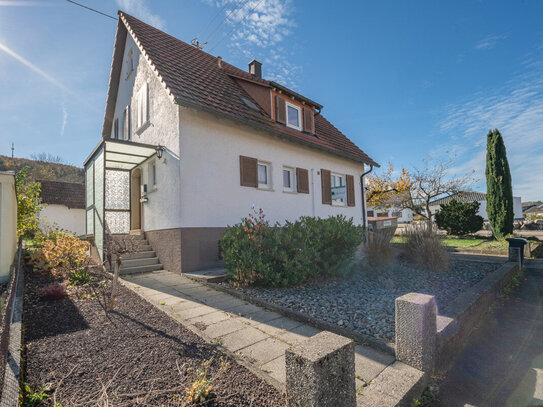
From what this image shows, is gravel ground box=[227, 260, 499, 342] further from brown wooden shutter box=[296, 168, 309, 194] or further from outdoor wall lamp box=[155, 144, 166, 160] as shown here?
outdoor wall lamp box=[155, 144, 166, 160]

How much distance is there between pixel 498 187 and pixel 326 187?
1162 centimetres

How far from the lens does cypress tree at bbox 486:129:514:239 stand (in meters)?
15.3

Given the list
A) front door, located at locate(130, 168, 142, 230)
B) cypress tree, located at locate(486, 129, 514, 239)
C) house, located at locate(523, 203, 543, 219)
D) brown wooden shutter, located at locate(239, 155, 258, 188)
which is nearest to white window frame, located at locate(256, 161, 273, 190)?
brown wooden shutter, located at locate(239, 155, 258, 188)

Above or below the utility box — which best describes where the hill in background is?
above

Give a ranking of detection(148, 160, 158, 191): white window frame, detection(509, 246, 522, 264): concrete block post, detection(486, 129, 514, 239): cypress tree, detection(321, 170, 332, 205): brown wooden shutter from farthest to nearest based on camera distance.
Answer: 1. detection(486, 129, 514, 239): cypress tree
2. detection(321, 170, 332, 205): brown wooden shutter
3. detection(148, 160, 158, 191): white window frame
4. detection(509, 246, 522, 264): concrete block post

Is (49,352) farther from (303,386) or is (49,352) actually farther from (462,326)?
(462,326)

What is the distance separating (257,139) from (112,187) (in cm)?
501

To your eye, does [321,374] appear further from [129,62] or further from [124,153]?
[129,62]

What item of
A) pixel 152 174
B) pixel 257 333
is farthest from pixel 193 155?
pixel 257 333

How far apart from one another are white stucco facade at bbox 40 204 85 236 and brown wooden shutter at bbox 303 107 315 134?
19.6m

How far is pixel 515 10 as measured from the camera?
22.2 feet

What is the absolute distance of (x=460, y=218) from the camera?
16547 mm

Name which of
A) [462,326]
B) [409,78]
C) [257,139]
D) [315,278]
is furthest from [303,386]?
[409,78]

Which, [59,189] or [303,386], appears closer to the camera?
[303,386]
